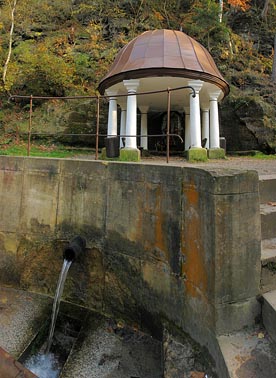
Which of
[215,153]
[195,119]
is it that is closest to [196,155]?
[195,119]

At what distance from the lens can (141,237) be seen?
3.98m

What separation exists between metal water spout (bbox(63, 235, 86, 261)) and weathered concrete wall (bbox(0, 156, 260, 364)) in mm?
129

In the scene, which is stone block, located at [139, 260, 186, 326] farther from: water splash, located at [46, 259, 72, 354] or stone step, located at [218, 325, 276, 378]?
water splash, located at [46, 259, 72, 354]

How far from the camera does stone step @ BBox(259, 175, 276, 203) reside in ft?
13.1

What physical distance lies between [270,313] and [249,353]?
397mm

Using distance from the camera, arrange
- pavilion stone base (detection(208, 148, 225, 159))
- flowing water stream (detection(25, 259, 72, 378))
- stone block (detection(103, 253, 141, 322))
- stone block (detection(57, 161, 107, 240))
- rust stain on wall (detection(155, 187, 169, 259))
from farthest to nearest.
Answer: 1. pavilion stone base (detection(208, 148, 225, 159))
2. stone block (detection(57, 161, 107, 240))
3. stone block (detection(103, 253, 141, 322))
4. rust stain on wall (detection(155, 187, 169, 259))
5. flowing water stream (detection(25, 259, 72, 378))

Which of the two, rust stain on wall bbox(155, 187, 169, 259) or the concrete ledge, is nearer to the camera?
rust stain on wall bbox(155, 187, 169, 259)

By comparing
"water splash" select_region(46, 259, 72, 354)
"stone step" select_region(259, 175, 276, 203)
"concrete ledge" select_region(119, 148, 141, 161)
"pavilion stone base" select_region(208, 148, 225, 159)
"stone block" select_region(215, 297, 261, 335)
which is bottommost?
"water splash" select_region(46, 259, 72, 354)

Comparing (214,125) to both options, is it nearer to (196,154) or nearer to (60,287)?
(196,154)

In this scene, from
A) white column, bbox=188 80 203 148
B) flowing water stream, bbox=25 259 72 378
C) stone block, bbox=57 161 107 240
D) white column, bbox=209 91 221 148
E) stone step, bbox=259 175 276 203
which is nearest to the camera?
flowing water stream, bbox=25 259 72 378

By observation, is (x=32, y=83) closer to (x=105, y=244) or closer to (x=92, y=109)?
(x=92, y=109)

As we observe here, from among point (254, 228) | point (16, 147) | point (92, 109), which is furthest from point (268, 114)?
point (254, 228)

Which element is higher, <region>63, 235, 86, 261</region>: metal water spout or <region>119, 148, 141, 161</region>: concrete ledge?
<region>119, 148, 141, 161</region>: concrete ledge

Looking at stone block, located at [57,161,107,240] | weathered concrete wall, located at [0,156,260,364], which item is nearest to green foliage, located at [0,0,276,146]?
weathered concrete wall, located at [0,156,260,364]
